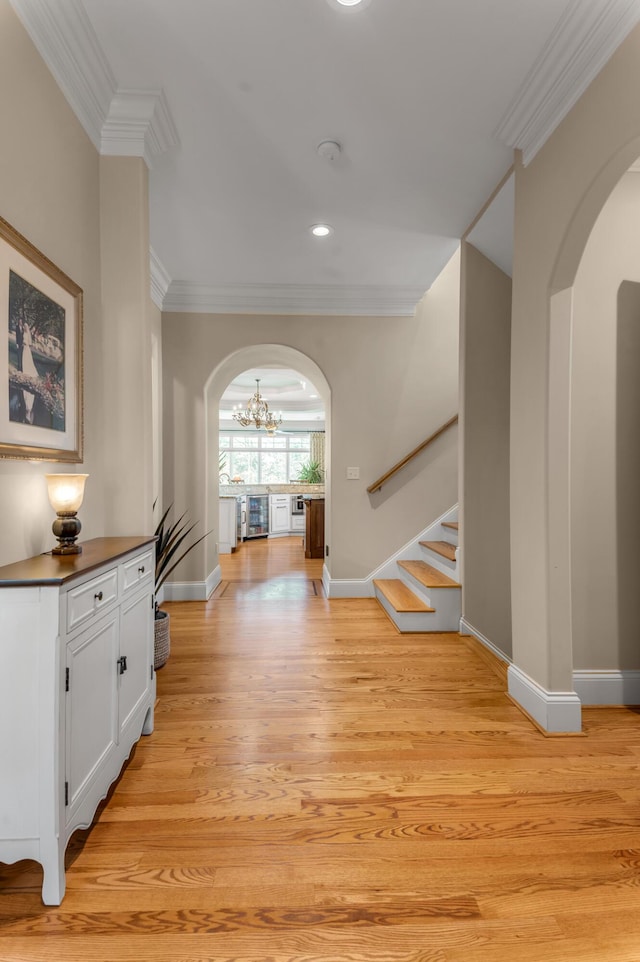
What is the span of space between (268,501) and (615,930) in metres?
8.23

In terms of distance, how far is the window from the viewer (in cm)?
1023

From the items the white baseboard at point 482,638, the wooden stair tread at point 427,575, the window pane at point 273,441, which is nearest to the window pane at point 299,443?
the window pane at point 273,441

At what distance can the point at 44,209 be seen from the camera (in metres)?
1.76

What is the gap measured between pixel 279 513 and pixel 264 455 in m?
1.60

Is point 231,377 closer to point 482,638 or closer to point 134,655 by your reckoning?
point 482,638

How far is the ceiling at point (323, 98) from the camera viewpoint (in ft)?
5.79

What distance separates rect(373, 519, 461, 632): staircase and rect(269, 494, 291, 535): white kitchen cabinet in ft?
16.4

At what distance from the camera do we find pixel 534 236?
2.28 metres

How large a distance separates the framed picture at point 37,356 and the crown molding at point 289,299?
94.8 inches

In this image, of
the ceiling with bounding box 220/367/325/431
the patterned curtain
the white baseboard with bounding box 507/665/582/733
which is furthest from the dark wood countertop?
the patterned curtain

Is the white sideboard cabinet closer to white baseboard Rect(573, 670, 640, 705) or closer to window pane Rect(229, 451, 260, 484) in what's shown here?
white baseboard Rect(573, 670, 640, 705)

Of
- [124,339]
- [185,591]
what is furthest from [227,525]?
[124,339]

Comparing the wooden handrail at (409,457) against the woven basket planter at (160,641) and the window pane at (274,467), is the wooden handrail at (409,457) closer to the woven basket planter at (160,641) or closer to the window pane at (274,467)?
the woven basket planter at (160,641)

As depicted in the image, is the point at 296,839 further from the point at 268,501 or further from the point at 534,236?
the point at 268,501
